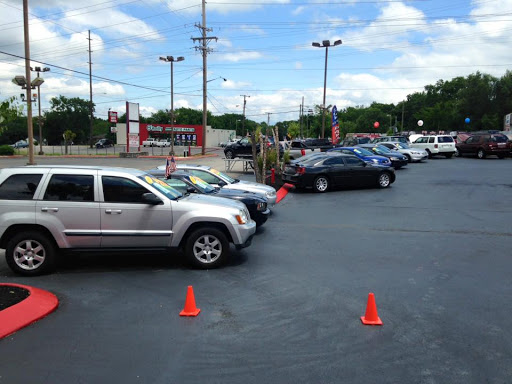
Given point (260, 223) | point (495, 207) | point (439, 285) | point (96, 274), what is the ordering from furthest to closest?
point (495, 207) < point (260, 223) < point (96, 274) < point (439, 285)

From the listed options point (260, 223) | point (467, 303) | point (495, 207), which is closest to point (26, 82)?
point (260, 223)

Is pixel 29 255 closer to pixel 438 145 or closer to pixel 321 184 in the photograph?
pixel 321 184

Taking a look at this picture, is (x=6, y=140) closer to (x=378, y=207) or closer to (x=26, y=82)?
(x=26, y=82)

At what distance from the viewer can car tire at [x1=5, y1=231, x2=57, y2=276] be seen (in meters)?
6.74

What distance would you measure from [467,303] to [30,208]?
20.5 ft

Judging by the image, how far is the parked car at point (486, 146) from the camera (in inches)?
1261

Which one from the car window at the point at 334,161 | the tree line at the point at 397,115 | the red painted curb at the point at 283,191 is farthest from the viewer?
the tree line at the point at 397,115

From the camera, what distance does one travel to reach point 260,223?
33.4 feet

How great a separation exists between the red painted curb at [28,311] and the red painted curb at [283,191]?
995 centimetres

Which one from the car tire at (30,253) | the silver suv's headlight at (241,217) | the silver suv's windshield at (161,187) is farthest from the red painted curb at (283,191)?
the car tire at (30,253)

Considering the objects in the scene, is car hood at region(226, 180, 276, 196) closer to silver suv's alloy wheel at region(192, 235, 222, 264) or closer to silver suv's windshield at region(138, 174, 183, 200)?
silver suv's windshield at region(138, 174, 183, 200)

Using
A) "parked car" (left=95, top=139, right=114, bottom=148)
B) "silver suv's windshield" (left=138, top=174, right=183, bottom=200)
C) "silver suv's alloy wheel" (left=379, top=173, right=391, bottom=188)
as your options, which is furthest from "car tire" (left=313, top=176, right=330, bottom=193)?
"parked car" (left=95, top=139, right=114, bottom=148)

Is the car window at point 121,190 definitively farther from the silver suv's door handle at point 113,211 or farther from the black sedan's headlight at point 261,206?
the black sedan's headlight at point 261,206

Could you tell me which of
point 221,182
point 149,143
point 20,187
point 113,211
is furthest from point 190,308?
point 149,143
